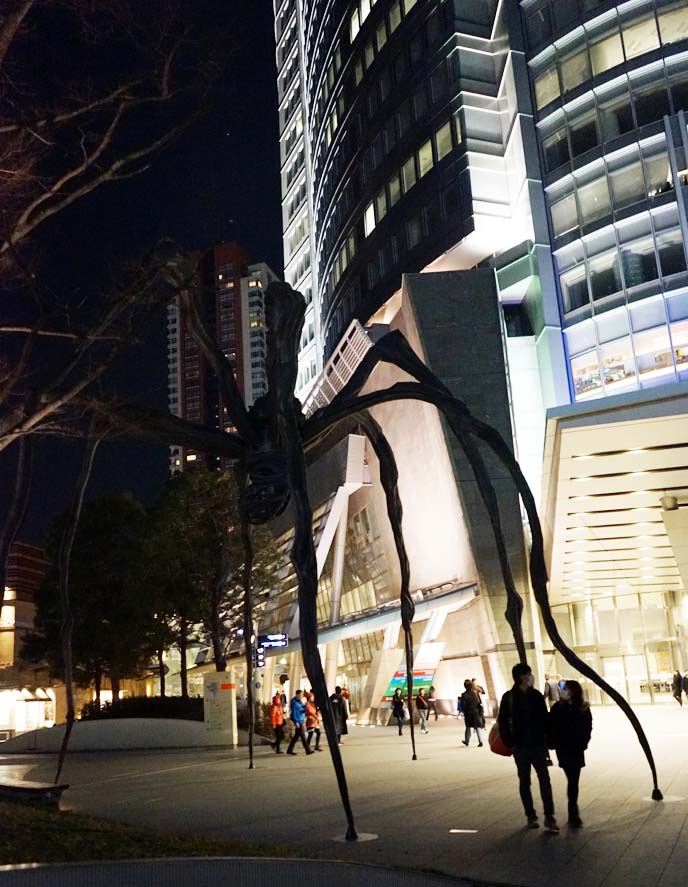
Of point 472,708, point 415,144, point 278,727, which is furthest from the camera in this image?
point 415,144

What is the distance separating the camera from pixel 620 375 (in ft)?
108

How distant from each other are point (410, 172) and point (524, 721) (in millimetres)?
37940

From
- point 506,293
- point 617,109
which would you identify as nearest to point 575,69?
point 617,109

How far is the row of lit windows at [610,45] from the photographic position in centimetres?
3350

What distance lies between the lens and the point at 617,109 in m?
34.4

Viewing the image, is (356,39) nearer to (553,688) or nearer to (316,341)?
(316,341)

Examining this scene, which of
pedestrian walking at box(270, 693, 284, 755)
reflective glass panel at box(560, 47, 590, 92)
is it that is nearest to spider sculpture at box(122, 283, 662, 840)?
pedestrian walking at box(270, 693, 284, 755)

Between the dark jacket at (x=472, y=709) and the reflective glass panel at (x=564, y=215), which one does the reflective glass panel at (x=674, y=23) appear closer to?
the reflective glass panel at (x=564, y=215)

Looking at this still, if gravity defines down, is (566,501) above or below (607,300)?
below

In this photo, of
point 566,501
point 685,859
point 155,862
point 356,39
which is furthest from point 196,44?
point 356,39

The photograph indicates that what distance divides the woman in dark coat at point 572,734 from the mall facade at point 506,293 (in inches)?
680

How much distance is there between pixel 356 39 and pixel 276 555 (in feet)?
100

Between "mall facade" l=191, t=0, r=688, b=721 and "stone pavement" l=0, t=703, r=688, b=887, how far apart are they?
11.8 m

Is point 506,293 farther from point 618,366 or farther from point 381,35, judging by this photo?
point 381,35
